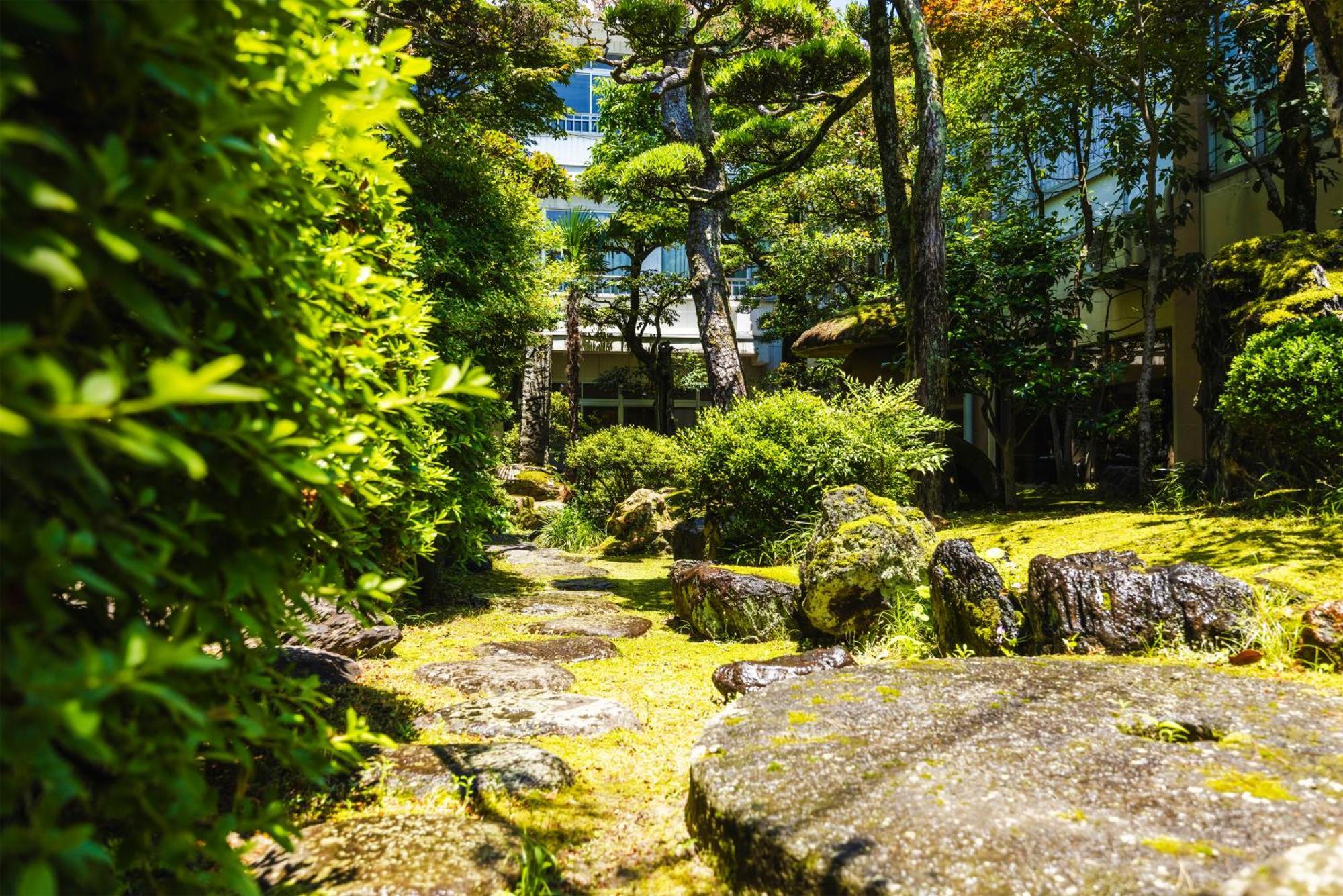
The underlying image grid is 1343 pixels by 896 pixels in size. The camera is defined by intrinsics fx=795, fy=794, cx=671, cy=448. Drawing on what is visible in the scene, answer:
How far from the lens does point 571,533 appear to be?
14477 millimetres

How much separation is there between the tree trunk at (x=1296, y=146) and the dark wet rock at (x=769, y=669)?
944cm

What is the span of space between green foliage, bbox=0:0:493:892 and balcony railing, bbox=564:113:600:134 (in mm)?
28312

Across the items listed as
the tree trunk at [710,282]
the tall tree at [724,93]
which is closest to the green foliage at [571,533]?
the tree trunk at [710,282]

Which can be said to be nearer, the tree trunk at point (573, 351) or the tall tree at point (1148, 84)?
the tall tree at point (1148, 84)

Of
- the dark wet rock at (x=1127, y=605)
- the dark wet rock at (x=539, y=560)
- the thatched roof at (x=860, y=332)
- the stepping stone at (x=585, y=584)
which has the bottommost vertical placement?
the stepping stone at (x=585, y=584)

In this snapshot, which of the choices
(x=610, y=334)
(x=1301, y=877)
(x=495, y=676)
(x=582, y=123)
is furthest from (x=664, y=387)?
(x=1301, y=877)

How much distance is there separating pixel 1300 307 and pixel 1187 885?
7.78 meters

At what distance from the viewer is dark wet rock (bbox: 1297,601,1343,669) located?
399 centimetres

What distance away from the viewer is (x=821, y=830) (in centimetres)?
235

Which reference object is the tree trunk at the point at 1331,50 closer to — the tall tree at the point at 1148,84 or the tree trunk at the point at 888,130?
the tree trunk at the point at 888,130

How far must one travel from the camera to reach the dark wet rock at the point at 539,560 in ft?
36.4

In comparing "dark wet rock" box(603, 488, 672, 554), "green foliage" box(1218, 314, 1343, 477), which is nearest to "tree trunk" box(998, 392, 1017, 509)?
"green foliage" box(1218, 314, 1343, 477)

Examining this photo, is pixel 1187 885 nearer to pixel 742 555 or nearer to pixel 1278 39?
pixel 742 555

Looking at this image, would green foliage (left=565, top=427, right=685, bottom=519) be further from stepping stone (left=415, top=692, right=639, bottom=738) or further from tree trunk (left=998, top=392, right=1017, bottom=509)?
stepping stone (left=415, top=692, right=639, bottom=738)
